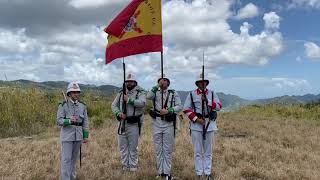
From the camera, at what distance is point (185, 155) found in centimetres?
1188

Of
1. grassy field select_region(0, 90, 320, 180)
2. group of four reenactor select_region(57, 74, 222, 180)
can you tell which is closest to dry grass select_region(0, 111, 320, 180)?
grassy field select_region(0, 90, 320, 180)

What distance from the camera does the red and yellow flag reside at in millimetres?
9398

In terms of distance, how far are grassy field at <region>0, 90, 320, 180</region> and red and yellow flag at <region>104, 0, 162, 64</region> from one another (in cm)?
275

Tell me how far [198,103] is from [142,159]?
9.36 feet

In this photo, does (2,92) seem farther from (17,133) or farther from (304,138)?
(304,138)

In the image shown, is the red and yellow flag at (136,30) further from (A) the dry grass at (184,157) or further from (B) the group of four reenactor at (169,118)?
(A) the dry grass at (184,157)

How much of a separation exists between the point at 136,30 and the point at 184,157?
390 cm

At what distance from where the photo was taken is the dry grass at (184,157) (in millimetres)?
9969

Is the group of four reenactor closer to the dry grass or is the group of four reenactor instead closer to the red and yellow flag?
the dry grass

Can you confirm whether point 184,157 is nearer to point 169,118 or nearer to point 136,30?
point 169,118

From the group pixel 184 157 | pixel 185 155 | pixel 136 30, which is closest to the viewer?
pixel 136 30

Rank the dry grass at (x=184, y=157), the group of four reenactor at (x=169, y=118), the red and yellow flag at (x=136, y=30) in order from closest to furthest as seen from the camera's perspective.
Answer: the group of four reenactor at (x=169, y=118)
the red and yellow flag at (x=136, y=30)
the dry grass at (x=184, y=157)

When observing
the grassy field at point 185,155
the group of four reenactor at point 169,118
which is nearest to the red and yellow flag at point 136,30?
the group of four reenactor at point 169,118

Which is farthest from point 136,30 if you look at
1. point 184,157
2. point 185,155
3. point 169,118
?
point 185,155
